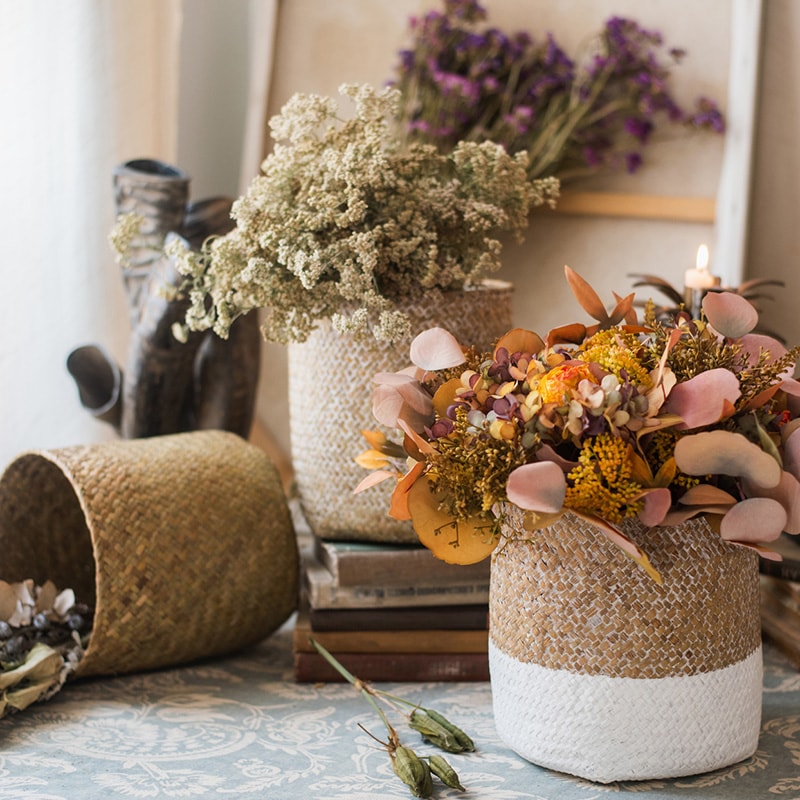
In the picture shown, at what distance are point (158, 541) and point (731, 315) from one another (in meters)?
0.50

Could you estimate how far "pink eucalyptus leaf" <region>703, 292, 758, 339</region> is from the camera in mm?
687

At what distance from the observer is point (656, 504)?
2.10 feet

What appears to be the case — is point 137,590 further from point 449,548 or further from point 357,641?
point 449,548

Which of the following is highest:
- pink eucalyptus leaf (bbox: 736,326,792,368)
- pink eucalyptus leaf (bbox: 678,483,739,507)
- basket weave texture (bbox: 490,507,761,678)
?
pink eucalyptus leaf (bbox: 736,326,792,368)

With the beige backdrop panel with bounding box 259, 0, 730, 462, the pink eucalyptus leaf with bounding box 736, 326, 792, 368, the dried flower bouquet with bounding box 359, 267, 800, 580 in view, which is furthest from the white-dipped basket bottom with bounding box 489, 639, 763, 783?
the beige backdrop panel with bounding box 259, 0, 730, 462

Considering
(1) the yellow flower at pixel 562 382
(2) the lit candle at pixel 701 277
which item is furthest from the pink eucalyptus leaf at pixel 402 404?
(2) the lit candle at pixel 701 277

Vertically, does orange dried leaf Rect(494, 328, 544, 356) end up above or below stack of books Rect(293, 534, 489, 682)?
above

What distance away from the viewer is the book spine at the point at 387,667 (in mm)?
903

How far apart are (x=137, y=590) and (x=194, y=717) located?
117 millimetres

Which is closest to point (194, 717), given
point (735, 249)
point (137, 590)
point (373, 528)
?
point (137, 590)

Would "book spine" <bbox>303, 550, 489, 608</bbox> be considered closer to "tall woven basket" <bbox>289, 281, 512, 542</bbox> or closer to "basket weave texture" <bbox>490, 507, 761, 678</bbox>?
"tall woven basket" <bbox>289, 281, 512, 542</bbox>

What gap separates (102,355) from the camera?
112 centimetres

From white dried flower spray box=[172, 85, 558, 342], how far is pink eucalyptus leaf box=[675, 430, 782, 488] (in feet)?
0.90

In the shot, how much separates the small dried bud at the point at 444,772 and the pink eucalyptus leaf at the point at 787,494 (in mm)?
276
